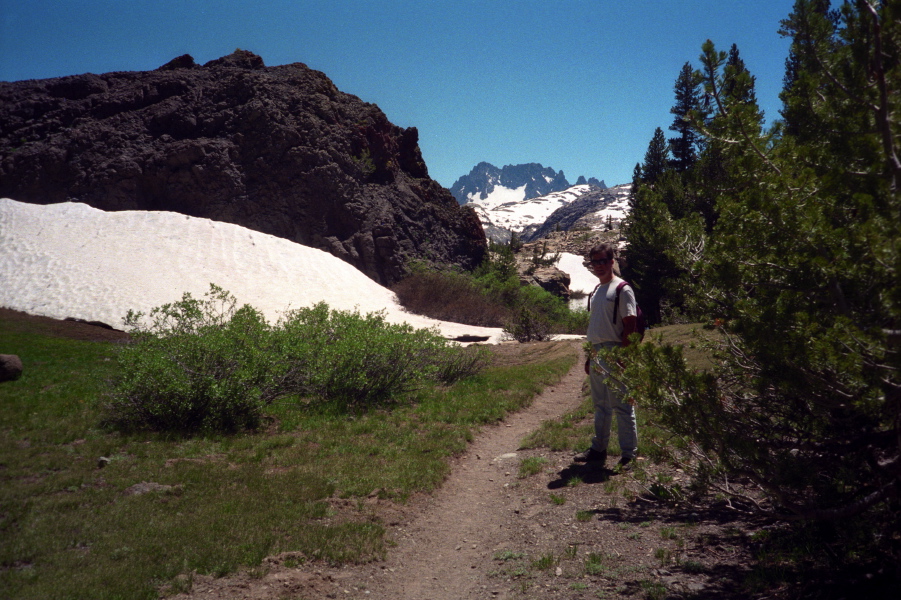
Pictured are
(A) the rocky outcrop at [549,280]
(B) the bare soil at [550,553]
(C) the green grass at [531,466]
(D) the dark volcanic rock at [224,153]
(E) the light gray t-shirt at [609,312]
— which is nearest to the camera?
(B) the bare soil at [550,553]

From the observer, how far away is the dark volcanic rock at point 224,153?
30.4 meters

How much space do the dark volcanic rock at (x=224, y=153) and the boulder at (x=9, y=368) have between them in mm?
23010

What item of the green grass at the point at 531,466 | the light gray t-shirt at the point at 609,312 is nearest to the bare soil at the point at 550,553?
the green grass at the point at 531,466

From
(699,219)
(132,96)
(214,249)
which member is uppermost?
(132,96)

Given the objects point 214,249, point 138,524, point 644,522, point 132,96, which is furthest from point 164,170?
point 644,522

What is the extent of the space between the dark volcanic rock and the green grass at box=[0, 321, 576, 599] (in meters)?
24.4

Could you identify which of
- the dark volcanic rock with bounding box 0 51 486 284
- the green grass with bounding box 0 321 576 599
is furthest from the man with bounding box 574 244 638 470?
the dark volcanic rock with bounding box 0 51 486 284

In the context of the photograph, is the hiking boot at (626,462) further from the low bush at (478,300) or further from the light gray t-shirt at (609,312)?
the low bush at (478,300)

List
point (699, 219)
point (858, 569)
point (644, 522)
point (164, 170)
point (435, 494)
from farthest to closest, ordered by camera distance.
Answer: point (164, 170)
point (435, 494)
point (699, 219)
point (644, 522)
point (858, 569)

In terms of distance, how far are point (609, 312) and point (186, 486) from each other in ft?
14.2

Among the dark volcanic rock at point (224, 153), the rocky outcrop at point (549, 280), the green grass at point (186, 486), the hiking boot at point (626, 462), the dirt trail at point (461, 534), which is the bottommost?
the dirt trail at point (461, 534)

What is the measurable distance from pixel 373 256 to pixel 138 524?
1190 inches

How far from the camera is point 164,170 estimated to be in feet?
102

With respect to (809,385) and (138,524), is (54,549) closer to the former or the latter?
(138,524)
